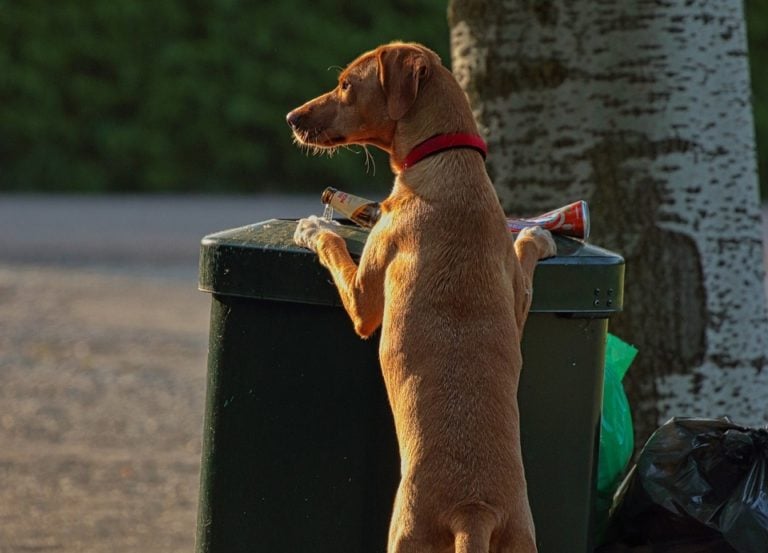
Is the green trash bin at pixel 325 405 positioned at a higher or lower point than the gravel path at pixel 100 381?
higher

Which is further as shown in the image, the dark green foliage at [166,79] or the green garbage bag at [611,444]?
the dark green foliage at [166,79]

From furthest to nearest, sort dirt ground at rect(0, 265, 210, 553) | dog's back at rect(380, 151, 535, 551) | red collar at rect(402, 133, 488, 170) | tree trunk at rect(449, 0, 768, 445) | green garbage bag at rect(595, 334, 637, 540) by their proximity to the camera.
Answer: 1. dirt ground at rect(0, 265, 210, 553)
2. tree trunk at rect(449, 0, 768, 445)
3. green garbage bag at rect(595, 334, 637, 540)
4. red collar at rect(402, 133, 488, 170)
5. dog's back at rect(380, 151, 535, 551)

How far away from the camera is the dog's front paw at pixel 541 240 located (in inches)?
123

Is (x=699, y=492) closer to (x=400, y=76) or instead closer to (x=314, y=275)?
(x=314, y=275)

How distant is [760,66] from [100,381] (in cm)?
1151

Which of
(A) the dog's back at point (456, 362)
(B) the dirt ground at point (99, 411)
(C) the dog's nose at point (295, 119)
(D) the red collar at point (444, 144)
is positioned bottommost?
(B) the dirt ground at point (99, 411)

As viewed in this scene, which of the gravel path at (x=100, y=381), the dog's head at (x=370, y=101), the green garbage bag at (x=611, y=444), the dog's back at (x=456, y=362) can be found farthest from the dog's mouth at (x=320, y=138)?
the gravel path at (x=100, y=381)

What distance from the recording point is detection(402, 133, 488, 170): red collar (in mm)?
3037

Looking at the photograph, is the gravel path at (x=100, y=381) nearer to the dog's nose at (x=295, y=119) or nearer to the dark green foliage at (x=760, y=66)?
the dog's nose at (x=295, y=119)

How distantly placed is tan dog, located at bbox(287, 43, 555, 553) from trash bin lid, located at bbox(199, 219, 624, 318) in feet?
0.15

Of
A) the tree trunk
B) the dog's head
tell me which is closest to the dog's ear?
the dog's head

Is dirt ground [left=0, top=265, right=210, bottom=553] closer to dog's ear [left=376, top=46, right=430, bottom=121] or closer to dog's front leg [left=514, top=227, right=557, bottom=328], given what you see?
dog's front leg [left=514, top=227, right=557, bottom=328]

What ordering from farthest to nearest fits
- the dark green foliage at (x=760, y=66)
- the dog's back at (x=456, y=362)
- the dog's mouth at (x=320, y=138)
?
the dark green foliage at (x=760, y=66), the dog's mouth at (x=320, y=138), the dog's back at (x=456, y=362)

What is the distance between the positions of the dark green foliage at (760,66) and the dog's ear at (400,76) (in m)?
14.2
